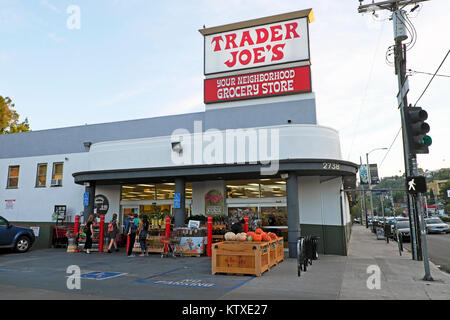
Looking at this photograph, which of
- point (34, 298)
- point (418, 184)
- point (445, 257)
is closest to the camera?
point (34, 298)

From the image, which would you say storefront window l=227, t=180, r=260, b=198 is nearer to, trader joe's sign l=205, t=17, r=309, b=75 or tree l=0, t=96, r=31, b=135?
trader joe's sign l=205, t=17, r=309, b=75

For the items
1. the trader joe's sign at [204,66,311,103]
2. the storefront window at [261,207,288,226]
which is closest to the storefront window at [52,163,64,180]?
the trader joe's sign at [204,66,311,103]

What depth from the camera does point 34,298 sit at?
6840 mm

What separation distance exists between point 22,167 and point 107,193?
7067mm

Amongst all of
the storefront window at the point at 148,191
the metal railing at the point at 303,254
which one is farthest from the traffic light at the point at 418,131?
the storefront window at the point at 148,191

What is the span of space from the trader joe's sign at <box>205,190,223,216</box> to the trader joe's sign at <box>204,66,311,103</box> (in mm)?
5375

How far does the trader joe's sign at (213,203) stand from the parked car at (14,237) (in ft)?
28.9

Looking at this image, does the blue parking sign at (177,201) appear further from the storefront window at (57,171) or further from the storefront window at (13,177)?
the storefront window at (13,177)

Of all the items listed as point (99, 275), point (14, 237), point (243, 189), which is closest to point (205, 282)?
point (99, 275)

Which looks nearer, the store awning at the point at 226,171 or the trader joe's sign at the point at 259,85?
the store awning at the point at 226,171

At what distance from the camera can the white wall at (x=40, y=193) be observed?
20.0 m

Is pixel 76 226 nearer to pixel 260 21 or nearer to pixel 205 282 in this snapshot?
pixel 205 282
